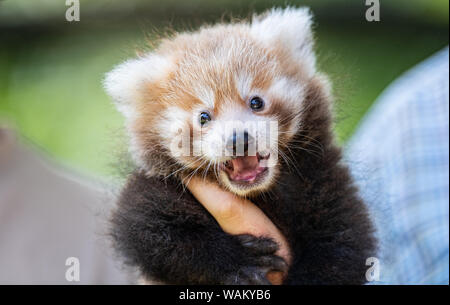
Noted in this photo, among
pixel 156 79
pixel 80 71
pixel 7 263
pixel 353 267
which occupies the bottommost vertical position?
pixel 353 267

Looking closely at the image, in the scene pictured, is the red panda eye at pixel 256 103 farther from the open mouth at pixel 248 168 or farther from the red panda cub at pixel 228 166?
the open mouth at pixel 248 168

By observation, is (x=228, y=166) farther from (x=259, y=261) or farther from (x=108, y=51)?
(x=108, y=51)

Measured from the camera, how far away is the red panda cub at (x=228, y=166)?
1.34 m

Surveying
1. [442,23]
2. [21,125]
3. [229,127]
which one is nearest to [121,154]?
[229,127]

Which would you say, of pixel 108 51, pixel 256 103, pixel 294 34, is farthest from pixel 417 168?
pixel 108 51

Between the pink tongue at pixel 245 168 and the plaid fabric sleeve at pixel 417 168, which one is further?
the plaid fabric sleeve at pixel 417 168

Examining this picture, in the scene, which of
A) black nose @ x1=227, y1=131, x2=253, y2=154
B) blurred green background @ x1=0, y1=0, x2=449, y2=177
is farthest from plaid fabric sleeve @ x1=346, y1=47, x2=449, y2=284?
black nose @ x1=227, y1=131, x2=253, y2=154

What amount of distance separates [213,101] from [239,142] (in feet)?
0.72

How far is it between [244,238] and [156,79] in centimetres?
54

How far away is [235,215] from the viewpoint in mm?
1353

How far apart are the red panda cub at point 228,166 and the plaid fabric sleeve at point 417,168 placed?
98cm

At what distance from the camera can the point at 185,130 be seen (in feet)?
4.60

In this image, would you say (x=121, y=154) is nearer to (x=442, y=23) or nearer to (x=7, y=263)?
(x=7, y=263)

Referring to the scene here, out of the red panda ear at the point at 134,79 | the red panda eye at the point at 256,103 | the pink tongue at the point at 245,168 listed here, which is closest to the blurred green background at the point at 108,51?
the red panda ear at the point at 134,79
